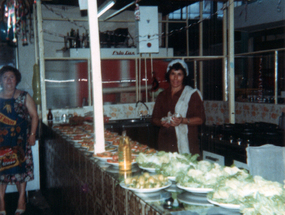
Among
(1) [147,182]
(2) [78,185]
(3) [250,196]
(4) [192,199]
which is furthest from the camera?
(2) [78,185]

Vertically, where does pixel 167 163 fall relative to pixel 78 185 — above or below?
above

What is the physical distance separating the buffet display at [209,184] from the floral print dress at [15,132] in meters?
2.27

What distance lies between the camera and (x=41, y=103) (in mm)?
5371

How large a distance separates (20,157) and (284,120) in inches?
124

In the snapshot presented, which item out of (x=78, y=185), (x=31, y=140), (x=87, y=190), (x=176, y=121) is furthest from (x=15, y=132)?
(x=176, y=121)

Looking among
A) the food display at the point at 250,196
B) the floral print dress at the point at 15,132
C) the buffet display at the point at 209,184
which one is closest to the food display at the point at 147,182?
the buffet display at the point at 209,184

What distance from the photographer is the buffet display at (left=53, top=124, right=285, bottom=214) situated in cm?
117

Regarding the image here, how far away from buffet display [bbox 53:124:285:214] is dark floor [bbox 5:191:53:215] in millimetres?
2485

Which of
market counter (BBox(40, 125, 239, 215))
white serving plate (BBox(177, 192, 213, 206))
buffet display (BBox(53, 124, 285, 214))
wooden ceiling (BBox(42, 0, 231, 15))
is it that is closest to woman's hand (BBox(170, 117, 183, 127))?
market counter (BBox(40, 125, 239, 215))

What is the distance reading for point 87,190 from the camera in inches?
97.3

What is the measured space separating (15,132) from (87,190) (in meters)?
1.94

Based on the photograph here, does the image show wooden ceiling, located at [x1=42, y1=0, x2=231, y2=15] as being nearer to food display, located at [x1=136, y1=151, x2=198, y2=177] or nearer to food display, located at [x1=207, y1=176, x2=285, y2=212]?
food display, located at [x1=136, y1=151, x2=198, y2=177]

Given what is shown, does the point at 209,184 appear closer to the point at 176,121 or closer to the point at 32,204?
the point at 176,121

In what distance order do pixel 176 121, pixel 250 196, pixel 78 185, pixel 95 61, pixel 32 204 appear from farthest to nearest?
pixel 32 204, pixel 176 121, pixel 78 185, pixel 95 61, pixel 250 196
